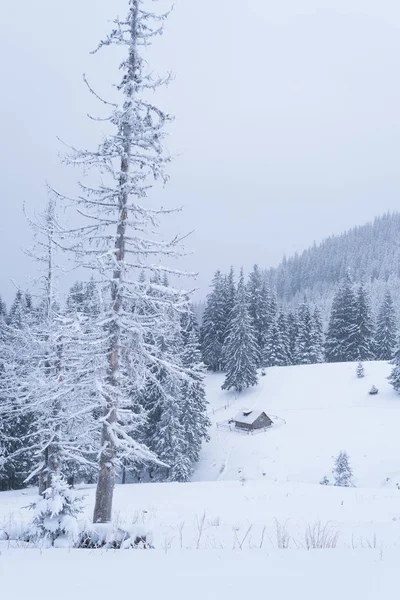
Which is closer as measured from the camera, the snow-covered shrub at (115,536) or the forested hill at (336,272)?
the snow-covered shrub at (115,536)

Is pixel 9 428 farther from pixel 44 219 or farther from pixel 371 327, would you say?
pixel 371 327

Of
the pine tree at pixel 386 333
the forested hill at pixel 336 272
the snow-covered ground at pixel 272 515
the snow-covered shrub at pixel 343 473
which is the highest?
the forested hill at pixel 336 272

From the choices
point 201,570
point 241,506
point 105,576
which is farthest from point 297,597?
point 241,506

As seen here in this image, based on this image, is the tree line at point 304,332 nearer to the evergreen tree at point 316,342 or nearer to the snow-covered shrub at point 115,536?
the evergreen tree at point 316,342

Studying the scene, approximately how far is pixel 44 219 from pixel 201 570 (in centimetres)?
1691

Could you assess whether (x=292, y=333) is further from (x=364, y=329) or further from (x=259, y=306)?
(x=364, y=329)

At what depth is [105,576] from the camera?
12.4 ft

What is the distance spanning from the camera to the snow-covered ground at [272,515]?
3637 millimetres

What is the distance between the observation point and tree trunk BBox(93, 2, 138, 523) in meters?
10.3

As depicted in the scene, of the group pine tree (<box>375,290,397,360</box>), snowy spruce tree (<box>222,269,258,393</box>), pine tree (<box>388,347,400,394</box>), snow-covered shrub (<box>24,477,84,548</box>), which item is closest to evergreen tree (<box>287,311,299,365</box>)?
pine tree (<box>375,290,397,360</box>)

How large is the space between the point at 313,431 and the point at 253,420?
Result: 19.1ft

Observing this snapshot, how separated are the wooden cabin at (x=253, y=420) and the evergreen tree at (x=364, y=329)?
2475 cm

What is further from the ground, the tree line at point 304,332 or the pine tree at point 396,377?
the tree line at point 304,332

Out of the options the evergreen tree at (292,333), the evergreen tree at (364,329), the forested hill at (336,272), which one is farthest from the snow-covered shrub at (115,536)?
the forested hill at (336,272)
